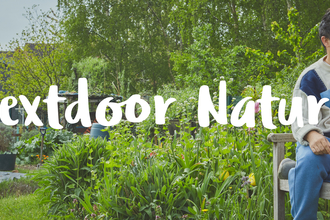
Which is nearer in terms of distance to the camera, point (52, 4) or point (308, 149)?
point (308, 149)

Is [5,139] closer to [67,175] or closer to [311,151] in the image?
[67,175]

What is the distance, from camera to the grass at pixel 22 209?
9.33 ft

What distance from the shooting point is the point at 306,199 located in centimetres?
147

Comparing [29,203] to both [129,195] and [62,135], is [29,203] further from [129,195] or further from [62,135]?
[62,135]

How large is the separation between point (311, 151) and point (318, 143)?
2.3 inches

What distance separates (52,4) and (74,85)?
646 centimetres

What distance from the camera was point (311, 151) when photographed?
152 centimetres

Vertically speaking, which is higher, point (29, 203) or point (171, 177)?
point (171, 177)

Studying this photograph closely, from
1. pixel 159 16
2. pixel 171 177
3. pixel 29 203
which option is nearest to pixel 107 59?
pixel 159 16

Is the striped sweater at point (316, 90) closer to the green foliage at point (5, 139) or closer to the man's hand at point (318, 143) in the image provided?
the man's hand at point (318, 143)

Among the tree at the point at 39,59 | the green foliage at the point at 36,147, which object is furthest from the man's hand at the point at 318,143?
the tree at the point at 39,59

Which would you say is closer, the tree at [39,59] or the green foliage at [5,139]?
the green foliage at [5,139]

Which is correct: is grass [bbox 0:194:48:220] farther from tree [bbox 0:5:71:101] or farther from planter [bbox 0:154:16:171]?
tree [bbox 0:5:71:101]

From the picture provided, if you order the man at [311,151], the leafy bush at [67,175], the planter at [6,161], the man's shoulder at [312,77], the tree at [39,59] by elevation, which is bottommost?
the planter at [6,161]
